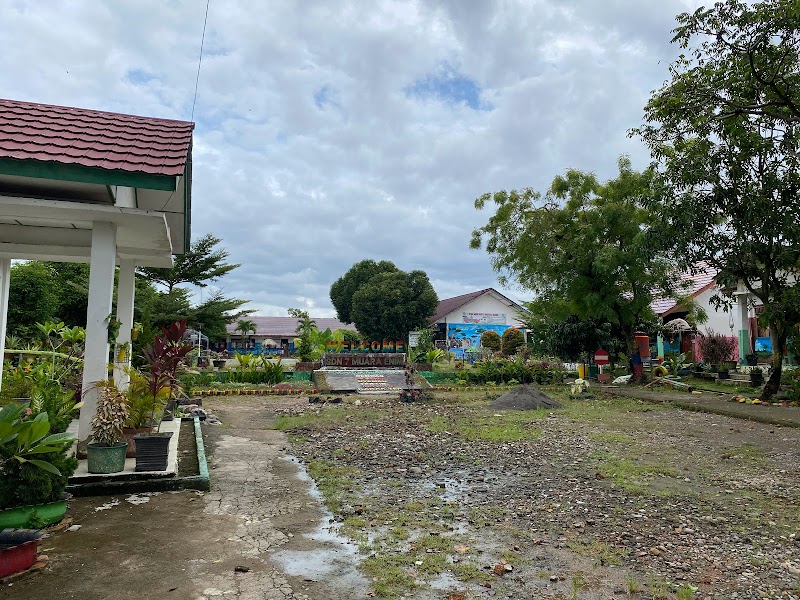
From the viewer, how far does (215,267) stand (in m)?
30.5

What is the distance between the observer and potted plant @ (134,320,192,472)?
5742 millimetres

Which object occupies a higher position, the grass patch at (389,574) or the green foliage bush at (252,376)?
the green foliage bush at (252,376)

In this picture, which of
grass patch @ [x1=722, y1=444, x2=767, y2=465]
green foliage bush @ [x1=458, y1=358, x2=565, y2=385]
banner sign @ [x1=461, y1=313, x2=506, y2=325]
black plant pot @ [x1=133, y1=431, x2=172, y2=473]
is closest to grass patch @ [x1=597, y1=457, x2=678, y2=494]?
grass patch @ [x1=722, y1=444, x2=767, y2=465]

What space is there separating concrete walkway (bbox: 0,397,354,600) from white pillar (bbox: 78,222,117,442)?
47.6 inches

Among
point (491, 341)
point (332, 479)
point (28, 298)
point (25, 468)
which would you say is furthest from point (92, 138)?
point (491, 341)

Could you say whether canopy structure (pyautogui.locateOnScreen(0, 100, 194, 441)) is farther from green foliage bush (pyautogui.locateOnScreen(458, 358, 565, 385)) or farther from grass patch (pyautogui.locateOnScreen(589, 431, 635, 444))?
green foliage bush (pyautogui.locateOnScreen(458, 358, 565, 385))

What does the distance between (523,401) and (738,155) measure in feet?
26.2

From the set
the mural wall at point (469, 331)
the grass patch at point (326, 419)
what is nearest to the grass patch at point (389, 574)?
the grass patch at point (326, 419)

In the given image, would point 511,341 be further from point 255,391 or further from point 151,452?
point 151,452

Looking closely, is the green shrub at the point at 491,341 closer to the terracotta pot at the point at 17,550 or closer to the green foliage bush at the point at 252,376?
the green foliage bush at the point at 252,376

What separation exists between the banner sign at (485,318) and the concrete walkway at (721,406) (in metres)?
25.3

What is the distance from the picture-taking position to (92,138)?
584 cm

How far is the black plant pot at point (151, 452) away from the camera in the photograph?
5707 mm

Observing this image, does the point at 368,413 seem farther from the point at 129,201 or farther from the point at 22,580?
the point at 22,580
